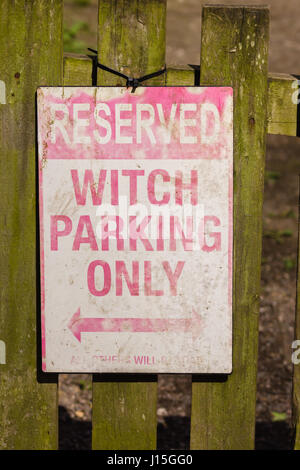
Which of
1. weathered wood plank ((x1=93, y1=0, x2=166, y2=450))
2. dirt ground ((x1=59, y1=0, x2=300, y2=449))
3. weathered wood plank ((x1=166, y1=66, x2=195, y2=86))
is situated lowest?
dirt ground ((x1=59, y1=0, x2=300, y2=449))

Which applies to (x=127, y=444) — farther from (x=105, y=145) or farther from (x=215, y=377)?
(x=105, y=145)

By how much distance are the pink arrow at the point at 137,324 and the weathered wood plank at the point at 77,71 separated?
2.87ft

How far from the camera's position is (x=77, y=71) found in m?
2.31

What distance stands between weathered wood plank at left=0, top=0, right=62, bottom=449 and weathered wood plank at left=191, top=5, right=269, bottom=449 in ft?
1.94

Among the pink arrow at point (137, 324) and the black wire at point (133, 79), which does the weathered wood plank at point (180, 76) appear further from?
the pink arrow at point (137, 324)

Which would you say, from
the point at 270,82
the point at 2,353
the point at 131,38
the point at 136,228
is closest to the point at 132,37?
the point at 131,38

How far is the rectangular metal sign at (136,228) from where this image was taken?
225 cm

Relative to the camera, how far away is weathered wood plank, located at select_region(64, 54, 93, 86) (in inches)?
90.7

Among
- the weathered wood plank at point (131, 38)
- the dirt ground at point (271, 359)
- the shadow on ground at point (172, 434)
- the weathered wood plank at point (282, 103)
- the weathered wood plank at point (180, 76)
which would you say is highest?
the weathered wood plank at point (131, 38)

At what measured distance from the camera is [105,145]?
2258 mm

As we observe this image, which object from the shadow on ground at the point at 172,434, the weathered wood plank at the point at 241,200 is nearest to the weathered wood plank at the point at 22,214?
the weathered wood plank at the point at 241,200

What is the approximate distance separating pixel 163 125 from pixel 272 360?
7.92 ft

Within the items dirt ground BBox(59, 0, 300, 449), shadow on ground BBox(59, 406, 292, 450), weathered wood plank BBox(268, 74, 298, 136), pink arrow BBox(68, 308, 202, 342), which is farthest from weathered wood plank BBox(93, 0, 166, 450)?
shadow on ground BBox(59, 406, 292, 450)

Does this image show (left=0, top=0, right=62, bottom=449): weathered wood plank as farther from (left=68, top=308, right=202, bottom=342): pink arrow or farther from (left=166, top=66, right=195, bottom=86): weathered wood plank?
(left=166, top=66, right=195, bottom=86): weathered wood plank
